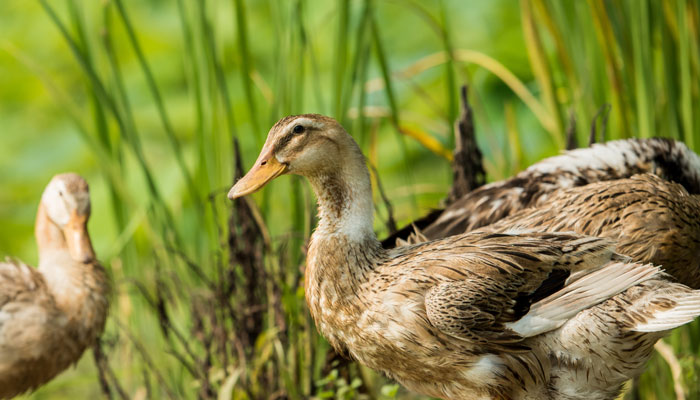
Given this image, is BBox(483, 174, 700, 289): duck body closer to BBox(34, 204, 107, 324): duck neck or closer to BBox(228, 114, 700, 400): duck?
BBox(228, 114, 700, 400): duck

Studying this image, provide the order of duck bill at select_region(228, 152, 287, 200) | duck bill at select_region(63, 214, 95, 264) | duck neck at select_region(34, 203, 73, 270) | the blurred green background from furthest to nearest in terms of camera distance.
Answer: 1. the blurred green background
2. duck neck at select_region(34, 203, 73, 270)
3. duck bill at select_region(63, 214, 95, 264)
4. duck bill at select_region(228, 152, 287, 200)

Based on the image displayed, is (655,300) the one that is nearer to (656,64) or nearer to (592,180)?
(592,180)

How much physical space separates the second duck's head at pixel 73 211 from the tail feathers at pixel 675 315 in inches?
71.2

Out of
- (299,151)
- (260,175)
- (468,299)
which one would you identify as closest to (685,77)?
(468,299)

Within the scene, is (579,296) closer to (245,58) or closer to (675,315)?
(675,315)

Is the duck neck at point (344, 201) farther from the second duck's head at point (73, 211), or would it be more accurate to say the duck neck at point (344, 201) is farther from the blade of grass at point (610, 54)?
the blade of grass at point (610, 54)

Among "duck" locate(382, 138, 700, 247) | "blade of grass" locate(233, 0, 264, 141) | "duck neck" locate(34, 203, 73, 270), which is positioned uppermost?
"blade of grass" locate(233, 0, 264, 141)

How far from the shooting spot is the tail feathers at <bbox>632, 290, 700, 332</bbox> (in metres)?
2.15

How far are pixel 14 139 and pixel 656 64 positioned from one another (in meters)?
5.34

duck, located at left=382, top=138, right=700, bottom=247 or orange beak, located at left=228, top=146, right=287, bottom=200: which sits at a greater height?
orange beak, located at left=228, top=146, right=287, bottom=200

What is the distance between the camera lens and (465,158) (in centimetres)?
330

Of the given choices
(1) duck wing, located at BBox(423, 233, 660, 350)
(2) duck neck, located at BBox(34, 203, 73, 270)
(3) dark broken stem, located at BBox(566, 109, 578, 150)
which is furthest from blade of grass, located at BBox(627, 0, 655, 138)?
(2) duck neck, located at BBox(34, 203, 73, 270)

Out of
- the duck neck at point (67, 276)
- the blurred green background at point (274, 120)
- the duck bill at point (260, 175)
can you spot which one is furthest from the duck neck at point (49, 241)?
the duck bill at point (260, 175)

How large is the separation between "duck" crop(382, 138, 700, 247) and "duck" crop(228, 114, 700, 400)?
0.57m
